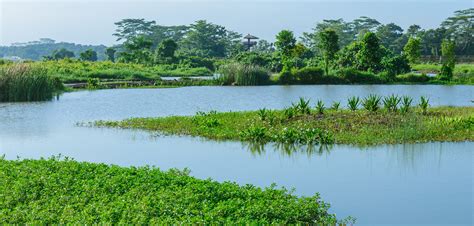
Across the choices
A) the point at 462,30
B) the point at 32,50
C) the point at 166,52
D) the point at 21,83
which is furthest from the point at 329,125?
the point at 32,50

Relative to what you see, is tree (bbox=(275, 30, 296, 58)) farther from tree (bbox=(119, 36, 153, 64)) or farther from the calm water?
the calm water

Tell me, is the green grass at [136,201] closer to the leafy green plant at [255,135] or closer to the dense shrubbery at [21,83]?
the leafy green plant at [255,135]

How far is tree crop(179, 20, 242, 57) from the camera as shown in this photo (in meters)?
74.6

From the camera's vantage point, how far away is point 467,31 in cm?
6544

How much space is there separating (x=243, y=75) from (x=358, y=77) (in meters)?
7.37

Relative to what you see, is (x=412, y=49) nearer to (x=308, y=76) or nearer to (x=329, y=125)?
(x=308, y=76)

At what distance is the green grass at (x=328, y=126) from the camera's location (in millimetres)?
14992

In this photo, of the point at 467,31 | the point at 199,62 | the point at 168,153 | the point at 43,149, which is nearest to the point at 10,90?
the point at 43,149

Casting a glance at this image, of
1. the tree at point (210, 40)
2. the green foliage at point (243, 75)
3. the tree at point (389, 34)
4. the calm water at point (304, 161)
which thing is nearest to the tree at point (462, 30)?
the tree at point (389, 34)

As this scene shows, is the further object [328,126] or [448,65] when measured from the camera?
[448,65]

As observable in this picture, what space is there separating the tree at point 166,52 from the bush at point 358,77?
2207 cm

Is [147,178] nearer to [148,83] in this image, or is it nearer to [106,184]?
[106,184]

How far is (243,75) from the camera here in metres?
35.2

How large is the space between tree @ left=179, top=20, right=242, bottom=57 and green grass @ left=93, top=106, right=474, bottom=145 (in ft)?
180
